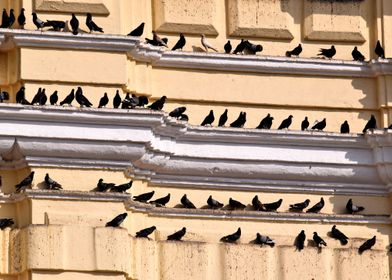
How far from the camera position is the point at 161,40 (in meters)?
44.7

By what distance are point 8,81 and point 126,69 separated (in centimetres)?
127

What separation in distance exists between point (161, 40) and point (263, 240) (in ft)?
8.05

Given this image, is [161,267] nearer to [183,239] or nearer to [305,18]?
[183,239]

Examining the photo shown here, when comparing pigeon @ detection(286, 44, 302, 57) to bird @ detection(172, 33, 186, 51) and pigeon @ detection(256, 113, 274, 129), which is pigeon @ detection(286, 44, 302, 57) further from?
bird @ detection(172, 33, 186, 51)

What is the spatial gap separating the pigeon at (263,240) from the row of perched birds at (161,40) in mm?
2134

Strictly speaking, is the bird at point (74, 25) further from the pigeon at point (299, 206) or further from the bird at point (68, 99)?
the pigeon at point (299, 206)

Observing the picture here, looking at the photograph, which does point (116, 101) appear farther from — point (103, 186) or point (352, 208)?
point (352, 208)

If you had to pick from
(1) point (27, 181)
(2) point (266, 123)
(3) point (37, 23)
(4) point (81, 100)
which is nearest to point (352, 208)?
(2) point (266, 123)

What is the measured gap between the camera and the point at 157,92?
44.6 m

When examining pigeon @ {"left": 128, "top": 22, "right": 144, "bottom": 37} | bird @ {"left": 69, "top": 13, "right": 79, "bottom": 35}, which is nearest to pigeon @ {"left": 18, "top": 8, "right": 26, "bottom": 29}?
bird @ {"left": 69, "top": 13, "right": 79, "bottom": 35}

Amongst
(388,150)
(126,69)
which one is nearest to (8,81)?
(126,69)

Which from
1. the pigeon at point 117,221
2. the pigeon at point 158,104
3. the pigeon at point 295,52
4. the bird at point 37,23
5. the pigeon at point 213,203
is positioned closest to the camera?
the pigeon at point 117,221

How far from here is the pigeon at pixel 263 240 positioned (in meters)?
44.2

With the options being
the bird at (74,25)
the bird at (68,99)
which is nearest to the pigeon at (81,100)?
the bird at (68,99)
